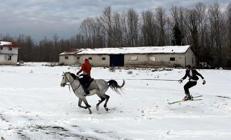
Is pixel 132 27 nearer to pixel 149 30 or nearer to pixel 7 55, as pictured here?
pixel 149 30

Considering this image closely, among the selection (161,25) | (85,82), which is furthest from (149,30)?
(85,82)

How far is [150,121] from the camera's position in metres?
13.6

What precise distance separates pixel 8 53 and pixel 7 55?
20.6 inches

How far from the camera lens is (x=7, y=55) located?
269 ft

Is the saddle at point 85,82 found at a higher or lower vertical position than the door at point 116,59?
lower

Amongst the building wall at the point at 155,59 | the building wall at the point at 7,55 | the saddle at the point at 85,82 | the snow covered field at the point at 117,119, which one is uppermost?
the building wall at the point at 7,55

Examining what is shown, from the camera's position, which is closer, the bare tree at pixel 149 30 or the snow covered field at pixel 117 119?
the snow covered field at pixel 117 119

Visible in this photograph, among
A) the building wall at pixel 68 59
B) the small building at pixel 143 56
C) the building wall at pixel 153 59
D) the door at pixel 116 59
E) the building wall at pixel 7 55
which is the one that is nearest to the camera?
the building wall at pixel 153 59

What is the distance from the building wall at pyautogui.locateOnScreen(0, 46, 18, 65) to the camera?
80.8m

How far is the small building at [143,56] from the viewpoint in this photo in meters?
63.3

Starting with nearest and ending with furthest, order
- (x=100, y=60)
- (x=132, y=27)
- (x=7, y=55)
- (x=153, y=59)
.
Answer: (x=153, y=59) < (x=100, y=60) < (x=7, y=55) < (x=132, y=27)

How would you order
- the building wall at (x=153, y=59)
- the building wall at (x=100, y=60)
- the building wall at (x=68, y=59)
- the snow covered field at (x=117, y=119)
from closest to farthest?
the snow covered field at (x=117, y=119), the building wall at (x=153, y=59), the building wall at (x=100, y=60), the building wall at (x=68, y=59)

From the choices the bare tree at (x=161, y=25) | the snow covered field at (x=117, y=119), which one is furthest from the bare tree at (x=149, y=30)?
the snow covered field at (x=117, y=119)

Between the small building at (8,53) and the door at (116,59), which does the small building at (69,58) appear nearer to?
the door at (116,59)
